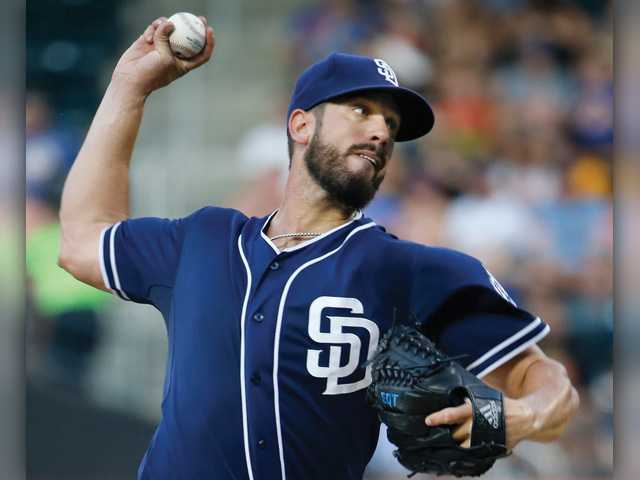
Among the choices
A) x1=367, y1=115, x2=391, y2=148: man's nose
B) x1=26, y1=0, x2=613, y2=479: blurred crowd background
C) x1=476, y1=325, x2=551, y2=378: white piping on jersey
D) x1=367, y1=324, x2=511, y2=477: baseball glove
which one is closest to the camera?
x1=367, y1=324, x2=511, y2=477: baseball glove

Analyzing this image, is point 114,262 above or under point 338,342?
above

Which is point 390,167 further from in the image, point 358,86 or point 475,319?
point 475,319

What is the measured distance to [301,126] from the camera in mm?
2385

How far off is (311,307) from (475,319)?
336 millimetres

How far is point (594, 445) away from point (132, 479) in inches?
91.6

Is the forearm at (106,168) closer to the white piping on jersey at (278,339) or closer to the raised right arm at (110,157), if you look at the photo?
the raised right arm at (110,157)

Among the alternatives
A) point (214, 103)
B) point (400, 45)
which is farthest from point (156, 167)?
point (400, 45)

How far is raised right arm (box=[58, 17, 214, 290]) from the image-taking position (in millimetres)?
2359

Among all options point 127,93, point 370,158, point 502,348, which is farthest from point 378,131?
point 127,93

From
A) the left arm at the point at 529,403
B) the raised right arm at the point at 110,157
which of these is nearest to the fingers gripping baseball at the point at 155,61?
the raised right arm at the point at 110,157

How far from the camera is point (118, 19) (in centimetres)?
569

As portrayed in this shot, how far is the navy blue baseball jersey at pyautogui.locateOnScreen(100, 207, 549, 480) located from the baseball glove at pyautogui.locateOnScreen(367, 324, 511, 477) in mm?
152

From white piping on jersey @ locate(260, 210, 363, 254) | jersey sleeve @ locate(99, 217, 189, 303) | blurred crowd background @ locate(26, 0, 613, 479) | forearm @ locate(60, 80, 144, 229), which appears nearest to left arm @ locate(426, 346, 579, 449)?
white piping on jersey @ locate(260, 210, 363, 254)

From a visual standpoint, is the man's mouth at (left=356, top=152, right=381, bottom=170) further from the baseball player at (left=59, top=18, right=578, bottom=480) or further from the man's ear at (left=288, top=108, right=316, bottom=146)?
the man's ear at (left=288, top=108, right=316, bottom=146)
